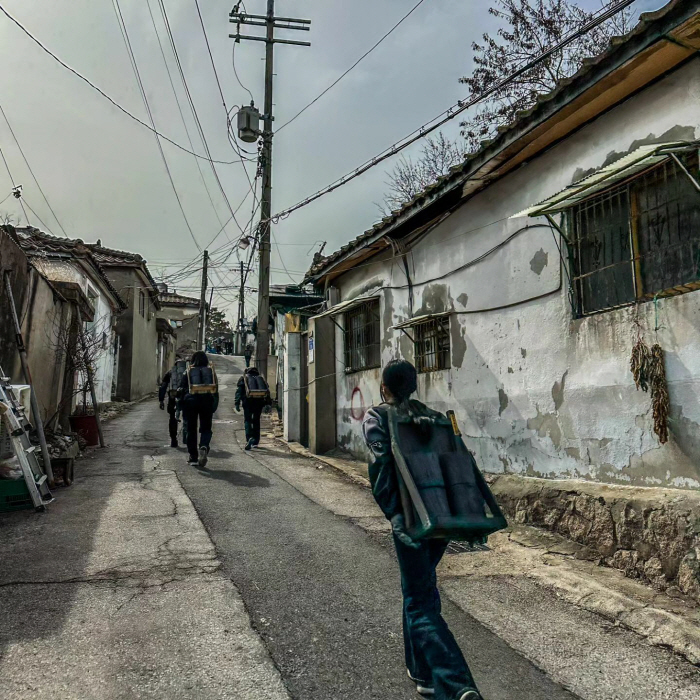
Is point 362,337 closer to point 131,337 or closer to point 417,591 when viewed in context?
point 417,591

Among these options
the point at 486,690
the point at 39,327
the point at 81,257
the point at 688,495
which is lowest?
the point at 486,690

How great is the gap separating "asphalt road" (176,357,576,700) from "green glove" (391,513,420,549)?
2.44 feet

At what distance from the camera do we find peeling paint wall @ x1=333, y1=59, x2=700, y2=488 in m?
4.54

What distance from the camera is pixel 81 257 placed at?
1753 centimetres

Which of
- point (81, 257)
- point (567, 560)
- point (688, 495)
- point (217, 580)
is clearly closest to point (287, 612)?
point (217, 580)

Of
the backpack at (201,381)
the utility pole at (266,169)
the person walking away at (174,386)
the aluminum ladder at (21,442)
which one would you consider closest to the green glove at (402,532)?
the aluminum ladder at (21,442)

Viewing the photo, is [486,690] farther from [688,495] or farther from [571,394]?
[571,394]

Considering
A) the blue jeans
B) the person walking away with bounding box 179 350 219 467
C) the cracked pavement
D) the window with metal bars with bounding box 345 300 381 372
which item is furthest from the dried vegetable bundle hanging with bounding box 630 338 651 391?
the person walking away with bounding box 179 350 219 467

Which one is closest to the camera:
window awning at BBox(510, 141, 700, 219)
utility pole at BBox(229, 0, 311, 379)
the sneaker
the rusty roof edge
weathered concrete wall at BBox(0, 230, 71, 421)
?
the sneaker

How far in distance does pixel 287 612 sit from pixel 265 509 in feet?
9.11

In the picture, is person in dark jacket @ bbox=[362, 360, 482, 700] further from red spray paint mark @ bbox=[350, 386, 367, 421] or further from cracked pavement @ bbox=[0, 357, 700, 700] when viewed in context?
red spray paint mark @ bbox=[350, 386, 367, 421]

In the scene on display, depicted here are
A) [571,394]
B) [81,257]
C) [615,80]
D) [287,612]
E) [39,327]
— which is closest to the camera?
[287,612]

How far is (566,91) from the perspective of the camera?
5.15 meters

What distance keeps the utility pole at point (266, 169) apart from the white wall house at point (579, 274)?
7387mm
